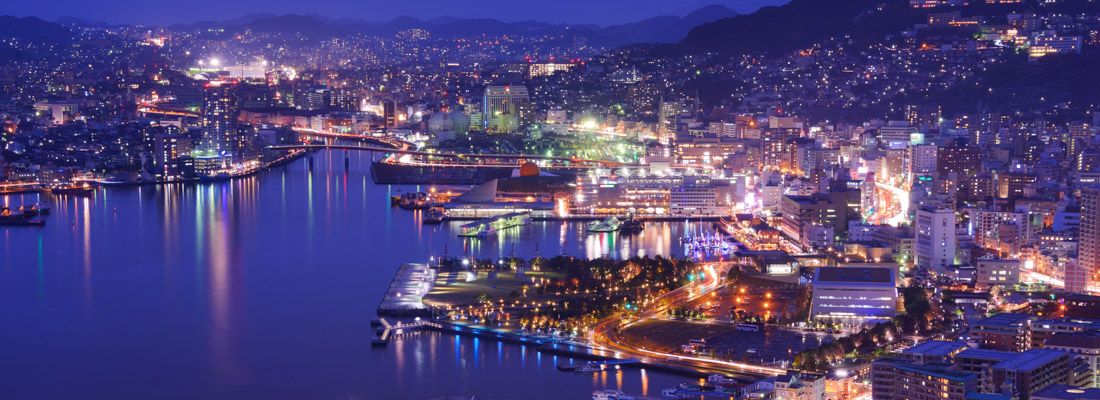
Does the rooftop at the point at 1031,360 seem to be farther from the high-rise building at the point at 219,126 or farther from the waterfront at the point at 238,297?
the high-rise building at the point at 219,126

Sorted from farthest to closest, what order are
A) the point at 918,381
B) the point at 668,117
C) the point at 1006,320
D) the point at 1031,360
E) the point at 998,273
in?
1. the point at 668,117
2. the point at 998,273
3. the point at 1006,320
4. the point at 1031,360
5. the point at 918,381

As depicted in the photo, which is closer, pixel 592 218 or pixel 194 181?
pixel 592 218

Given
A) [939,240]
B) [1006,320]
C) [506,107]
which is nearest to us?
[1006,320]

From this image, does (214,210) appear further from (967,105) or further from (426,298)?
(967,105)

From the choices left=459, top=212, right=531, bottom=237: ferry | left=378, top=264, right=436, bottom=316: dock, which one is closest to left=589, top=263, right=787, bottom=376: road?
left=378, top=264, right=436, bottom=316: dock

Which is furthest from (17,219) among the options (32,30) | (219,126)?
(32,30)

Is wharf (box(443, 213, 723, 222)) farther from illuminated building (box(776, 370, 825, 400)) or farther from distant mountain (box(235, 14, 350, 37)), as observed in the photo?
distant mountain (box(235, 14, 350, 37))

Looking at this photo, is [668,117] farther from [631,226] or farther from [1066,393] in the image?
[1066,393]

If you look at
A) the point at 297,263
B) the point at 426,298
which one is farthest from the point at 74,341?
the point at 297,263
